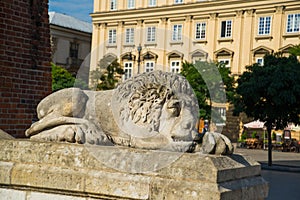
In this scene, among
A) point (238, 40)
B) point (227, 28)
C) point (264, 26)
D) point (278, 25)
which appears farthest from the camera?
point (227, 28)

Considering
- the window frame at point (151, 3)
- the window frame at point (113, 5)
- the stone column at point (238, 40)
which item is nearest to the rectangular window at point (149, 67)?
the stone column at point (238, 40)

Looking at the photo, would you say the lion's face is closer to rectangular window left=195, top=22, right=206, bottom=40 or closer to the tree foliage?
the tree foliage

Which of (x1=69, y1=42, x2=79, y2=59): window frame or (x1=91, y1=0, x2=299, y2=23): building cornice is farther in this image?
(x1=69, y1=42, x2=79, y2=59): window frame

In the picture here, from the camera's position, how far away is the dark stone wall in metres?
7.59

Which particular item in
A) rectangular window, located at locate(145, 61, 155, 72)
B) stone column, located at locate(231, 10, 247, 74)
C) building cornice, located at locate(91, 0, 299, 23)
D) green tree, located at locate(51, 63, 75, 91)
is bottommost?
rectangular window, located at locate(145, 61, 155, 72)

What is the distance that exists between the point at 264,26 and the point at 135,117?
3606 centimetres

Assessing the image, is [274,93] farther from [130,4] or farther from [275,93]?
[130,4]

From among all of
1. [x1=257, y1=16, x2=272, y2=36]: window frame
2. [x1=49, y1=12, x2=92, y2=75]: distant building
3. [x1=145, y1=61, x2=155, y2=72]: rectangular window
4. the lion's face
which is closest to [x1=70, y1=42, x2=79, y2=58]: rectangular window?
[x1=49, y1=12, x2=92, y2=75]: distant building

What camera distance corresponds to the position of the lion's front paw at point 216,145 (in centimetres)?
437

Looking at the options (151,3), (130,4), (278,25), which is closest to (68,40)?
(130,4)

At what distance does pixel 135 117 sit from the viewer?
499 cm

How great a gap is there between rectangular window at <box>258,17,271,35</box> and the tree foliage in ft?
58.5

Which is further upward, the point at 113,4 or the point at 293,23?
the point at 113,4

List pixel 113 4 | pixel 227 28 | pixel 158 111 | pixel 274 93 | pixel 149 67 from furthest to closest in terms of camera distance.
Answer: pixel 113 4, pixel 227 28, pixel 274 93, pixel 149 67, pixel 158 111
